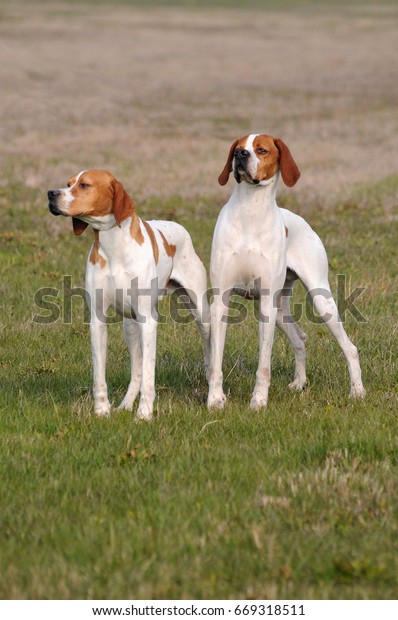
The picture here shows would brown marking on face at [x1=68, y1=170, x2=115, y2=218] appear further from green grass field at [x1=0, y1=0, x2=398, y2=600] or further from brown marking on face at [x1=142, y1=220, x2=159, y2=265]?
green grass field at [x1=0, y1=0, x2=398, y2=600]

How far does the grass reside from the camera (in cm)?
459

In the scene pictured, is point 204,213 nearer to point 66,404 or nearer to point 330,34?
point 66,404

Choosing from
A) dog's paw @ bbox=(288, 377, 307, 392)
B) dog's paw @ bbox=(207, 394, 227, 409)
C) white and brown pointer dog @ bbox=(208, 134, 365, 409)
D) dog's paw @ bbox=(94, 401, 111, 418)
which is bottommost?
dog's paw @ bbox=(288, 377, 307, 392)

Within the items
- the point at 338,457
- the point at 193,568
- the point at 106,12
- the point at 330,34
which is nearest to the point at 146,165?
the point at 338,457

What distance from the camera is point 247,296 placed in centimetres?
816

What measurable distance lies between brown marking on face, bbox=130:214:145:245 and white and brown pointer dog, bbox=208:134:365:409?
71 cm

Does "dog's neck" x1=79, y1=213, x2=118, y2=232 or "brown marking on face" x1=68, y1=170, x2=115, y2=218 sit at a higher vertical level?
"brown marking on face" x1=68, y1=170, x2=115, y2=218

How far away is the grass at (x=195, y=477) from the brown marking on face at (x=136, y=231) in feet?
4.18

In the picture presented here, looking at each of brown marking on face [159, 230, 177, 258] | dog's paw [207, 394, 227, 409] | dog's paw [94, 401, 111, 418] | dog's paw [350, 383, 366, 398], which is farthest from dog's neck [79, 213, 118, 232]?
dog's paw [350, 383, 366, 398]

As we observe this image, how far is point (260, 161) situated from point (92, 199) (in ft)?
4.22

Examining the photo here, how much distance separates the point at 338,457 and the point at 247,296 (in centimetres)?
230

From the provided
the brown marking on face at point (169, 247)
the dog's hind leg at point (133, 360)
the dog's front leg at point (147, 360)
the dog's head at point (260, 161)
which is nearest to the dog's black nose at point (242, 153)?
the dog's head at point (260, 161)

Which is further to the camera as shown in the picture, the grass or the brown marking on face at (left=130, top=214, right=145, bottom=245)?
the brown marking on face at (left=130, top=214, right=145, bottom=245)

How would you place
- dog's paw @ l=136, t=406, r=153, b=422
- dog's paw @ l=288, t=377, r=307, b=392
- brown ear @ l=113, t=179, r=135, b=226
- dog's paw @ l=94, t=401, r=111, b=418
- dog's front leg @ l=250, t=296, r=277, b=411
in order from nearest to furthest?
brown ear @ l=113, t=179, r=135, b=226
dog's paw @ l=136, t=406, r=153, b=422
dog's paw @ l=94, t=401, r=111, b=418
dog's front leg @ l=250, t=296, r=277, b=411
dog's paw @ l=288, t=377, r=307, b=392
